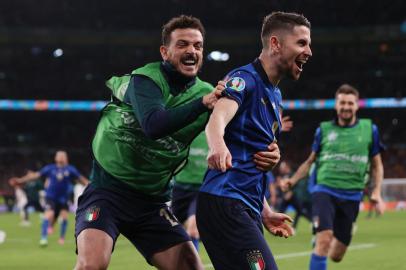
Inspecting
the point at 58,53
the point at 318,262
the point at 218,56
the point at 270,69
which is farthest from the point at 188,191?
the point at 58,53

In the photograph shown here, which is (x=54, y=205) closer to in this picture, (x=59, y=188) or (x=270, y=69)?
(x=59, y=188)

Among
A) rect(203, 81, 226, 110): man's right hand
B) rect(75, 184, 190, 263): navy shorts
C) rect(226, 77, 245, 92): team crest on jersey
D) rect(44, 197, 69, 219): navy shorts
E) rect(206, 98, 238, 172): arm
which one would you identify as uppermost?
rect(226, 77, 245, 92): team crest on jersey

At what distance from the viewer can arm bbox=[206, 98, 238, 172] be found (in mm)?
3766

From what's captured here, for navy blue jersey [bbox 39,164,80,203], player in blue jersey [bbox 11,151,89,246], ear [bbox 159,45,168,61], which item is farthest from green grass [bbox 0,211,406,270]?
ear [bbox 159,45,168,61]

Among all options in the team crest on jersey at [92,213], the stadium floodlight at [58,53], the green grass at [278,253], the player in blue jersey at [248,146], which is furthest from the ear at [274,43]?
the stadium floodlight at [58,53]

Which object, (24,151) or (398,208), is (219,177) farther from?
(24,151)

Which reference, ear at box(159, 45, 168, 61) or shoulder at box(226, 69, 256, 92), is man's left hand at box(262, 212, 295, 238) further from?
ear at box(159, 45, 168, 61)

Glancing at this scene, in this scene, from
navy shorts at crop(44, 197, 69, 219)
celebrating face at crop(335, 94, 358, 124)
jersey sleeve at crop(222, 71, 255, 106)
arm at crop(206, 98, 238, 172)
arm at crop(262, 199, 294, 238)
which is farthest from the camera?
navy shorts at crop(44, 197, 69, 219)

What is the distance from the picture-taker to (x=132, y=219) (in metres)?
5.20

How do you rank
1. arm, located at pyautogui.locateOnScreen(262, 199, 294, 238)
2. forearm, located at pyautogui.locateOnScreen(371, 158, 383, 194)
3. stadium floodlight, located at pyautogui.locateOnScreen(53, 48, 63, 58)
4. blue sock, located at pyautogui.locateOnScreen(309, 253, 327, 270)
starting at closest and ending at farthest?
arm, located at pyautogui.locateOnScreen(262, 199, 294, 238) → blue sock, located at pyautogui.locateOnScreen(309, 253, 327, 270) → forearm, located at pyautogui.locateOnScreen(371, 158, 383, 194) → stadium floodlight, located at pyautogui.locateOnScreen(53, 48, 63, 58)

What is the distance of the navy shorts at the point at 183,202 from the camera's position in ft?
34.5

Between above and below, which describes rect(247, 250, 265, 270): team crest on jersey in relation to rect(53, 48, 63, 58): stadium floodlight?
above

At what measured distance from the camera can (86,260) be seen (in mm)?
4797

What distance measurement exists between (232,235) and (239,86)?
31.2 inches
